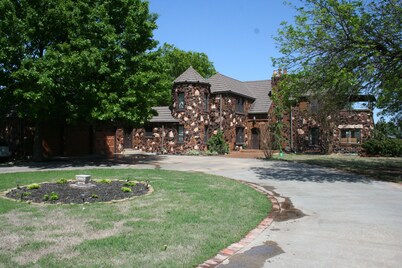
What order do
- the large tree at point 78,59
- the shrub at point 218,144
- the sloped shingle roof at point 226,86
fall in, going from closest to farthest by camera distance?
the large tree at point 78,59, the shrub at point 218,144, the sloped shingle roof at point 226,86

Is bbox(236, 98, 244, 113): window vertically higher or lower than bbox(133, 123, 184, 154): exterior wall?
higher

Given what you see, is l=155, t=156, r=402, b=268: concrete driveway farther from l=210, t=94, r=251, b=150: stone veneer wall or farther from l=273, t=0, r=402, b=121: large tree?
Result: l=210, t=94, r=251, b=150: stone veneer wall

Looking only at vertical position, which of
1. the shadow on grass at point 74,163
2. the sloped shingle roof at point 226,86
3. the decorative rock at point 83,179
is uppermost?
the sloped shingle roof at point 226,86

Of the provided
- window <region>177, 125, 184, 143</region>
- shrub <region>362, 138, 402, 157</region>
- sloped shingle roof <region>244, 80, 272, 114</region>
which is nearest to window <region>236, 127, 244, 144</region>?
sloped shingle roof <region>244, 80, 272, 114</region>

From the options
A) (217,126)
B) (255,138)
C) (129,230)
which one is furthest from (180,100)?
(129,230)

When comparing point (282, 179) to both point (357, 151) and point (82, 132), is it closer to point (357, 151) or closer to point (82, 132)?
point (82, 132)

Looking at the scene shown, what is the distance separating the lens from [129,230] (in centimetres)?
650

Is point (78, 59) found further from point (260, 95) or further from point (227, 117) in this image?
point (260, 95)

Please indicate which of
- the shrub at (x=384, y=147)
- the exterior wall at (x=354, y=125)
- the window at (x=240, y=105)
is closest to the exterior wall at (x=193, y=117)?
the window at (x=240, y=105)

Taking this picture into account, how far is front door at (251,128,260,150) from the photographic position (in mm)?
37250

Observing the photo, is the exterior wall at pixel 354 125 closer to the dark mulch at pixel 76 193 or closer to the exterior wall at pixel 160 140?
the exterior wall at pixel 160 140

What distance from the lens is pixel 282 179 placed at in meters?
14.9

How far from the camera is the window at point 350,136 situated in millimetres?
33844

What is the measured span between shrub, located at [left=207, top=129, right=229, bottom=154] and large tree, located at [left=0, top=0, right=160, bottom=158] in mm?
11154
